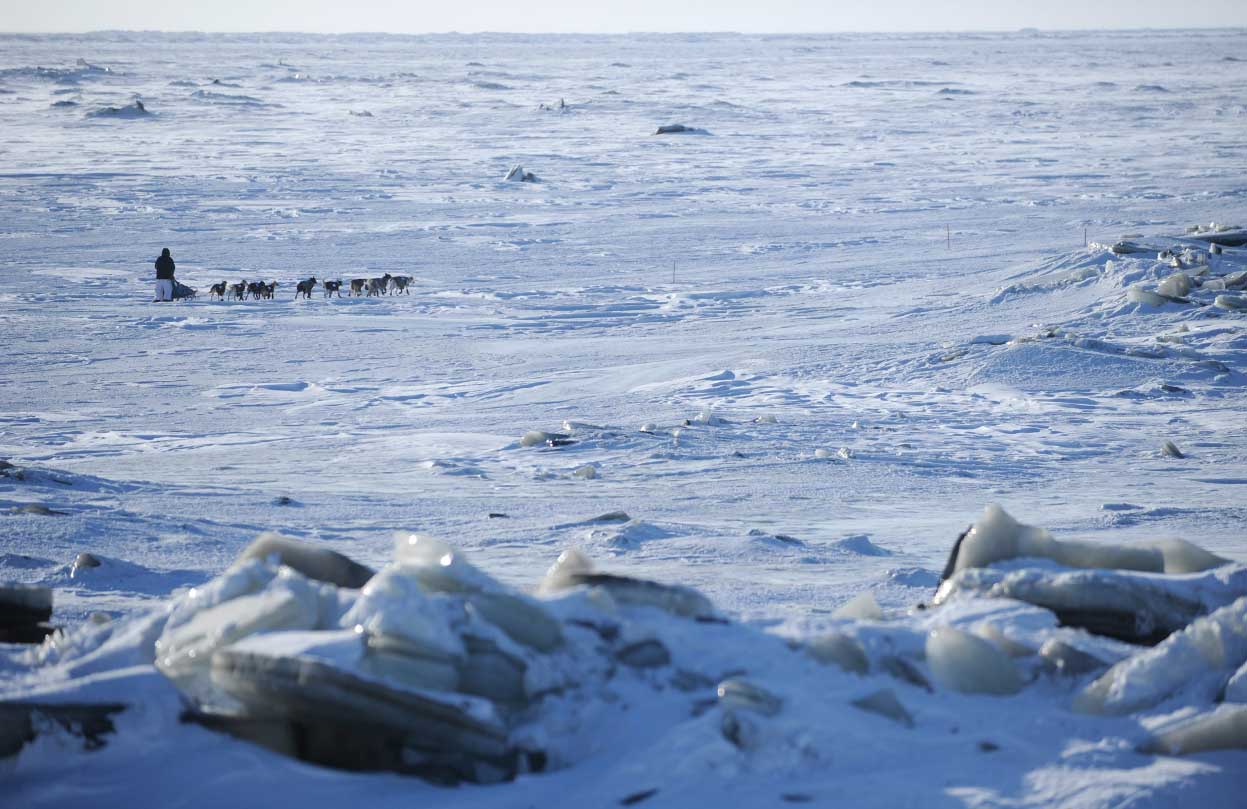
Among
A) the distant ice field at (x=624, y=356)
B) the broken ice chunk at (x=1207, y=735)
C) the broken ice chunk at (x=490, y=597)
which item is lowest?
the distant ice field at (x=624, y=356)

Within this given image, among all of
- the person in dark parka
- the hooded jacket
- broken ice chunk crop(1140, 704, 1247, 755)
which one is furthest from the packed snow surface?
the hooded jacket

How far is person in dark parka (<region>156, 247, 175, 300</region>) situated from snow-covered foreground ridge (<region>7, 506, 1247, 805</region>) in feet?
39.9

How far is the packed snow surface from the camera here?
9.81 feet

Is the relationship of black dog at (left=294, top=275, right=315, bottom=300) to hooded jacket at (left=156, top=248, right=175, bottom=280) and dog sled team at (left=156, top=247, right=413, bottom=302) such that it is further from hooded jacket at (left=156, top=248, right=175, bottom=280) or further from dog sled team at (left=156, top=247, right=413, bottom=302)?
hooded jacket at (left=156, top=248, right=175, bottom=280)

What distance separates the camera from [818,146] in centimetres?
3234

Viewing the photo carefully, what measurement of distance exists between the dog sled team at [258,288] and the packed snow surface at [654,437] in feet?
0.61

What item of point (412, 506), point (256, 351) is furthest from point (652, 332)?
point (412, 506)

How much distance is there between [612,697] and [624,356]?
9127 millimetres

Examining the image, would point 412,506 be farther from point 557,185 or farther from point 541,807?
point 557,185

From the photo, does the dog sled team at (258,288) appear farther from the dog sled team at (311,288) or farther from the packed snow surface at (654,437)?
the packed snow surface at (654,437)

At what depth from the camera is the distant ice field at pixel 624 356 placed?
642 cm

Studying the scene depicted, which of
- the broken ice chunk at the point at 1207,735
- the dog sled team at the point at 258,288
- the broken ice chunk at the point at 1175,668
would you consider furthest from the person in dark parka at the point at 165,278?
the broken ice chunk at the point at 1207,735

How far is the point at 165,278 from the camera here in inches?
586

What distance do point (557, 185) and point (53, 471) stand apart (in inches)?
727
